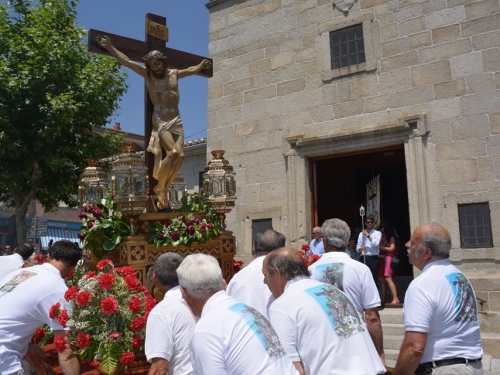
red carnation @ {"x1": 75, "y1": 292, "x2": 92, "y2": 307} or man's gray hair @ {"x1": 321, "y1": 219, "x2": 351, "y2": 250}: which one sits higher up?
man's gray hair @ {"x1": 321, "y1": 219, "x2": 351, "y2": 250}

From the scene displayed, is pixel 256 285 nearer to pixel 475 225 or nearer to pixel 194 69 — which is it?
pixel 194 69

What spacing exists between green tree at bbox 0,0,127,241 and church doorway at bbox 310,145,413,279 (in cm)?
599

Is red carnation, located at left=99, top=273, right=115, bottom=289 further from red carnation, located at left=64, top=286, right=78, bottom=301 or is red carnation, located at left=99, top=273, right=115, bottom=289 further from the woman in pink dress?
the woman in pink dress

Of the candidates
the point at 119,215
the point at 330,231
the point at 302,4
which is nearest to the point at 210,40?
the point at 302,4

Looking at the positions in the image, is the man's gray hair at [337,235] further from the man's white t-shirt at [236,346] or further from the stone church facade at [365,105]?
the stone church facade at [365,105]

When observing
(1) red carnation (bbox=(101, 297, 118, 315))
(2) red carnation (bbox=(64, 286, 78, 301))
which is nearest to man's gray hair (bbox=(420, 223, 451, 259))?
(1) red carnation (bbox=(101, 297, 118, 315))

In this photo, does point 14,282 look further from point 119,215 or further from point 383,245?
point 383,245

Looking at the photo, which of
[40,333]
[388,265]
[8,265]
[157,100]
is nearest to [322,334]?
[40,333]

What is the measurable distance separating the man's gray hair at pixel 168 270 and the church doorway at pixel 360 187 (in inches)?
327

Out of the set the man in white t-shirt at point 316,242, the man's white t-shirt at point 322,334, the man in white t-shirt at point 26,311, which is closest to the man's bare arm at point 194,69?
the man in white t-shirt at point 316,242

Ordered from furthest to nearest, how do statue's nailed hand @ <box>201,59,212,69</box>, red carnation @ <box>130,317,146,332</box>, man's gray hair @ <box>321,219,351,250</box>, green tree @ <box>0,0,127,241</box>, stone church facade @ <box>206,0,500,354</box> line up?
green tree @ <box>0,0,127,241</box> → stone church facade @ <box>206,0,500,354</box> → statue's nailed hand @ <box>201,59,212,69</box> → man's gray hair @ <box>321,219,351,250</box> → red carnation @ <box>130,317,146,332</box>

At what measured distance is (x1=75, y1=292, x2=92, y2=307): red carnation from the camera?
141 inches

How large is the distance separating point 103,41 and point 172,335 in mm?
4731

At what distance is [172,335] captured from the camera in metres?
3.03
